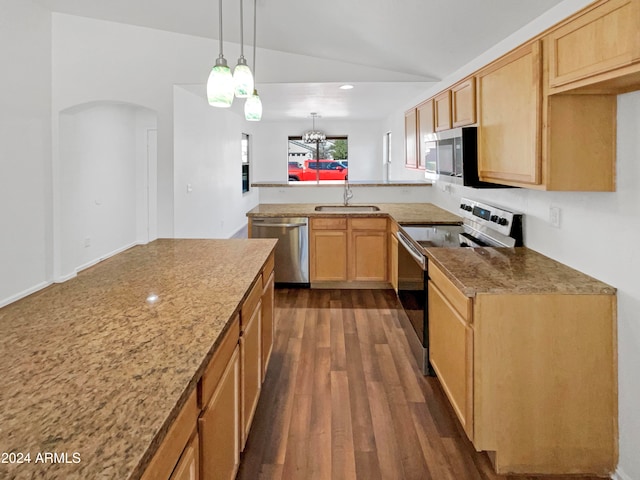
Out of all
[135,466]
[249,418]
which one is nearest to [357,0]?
[249,418]

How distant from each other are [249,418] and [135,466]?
1.34 m

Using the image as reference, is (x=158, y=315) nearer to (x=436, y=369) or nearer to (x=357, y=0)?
(x=436, y=369)

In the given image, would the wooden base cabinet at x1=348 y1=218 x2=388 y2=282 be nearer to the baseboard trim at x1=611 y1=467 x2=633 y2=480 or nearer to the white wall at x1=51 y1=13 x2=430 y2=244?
the white wall at x1=51 y1=13 x2=430 y2=244

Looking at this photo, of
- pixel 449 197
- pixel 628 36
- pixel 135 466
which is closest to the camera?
pixel 135 466

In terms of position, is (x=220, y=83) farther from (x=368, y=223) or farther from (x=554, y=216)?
(x=368, y=223)

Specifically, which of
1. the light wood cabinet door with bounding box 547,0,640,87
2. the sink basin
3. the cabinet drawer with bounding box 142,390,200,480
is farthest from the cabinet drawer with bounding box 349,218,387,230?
the cabinet drawer with bounding box 142,390,200,480

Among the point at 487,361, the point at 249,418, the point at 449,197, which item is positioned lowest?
the point at 249,418

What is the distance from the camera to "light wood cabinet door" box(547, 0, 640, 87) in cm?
139

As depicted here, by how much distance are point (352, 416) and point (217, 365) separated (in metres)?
1.24

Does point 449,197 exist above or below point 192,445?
above

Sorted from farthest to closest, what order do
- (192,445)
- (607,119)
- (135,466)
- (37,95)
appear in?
(37,95), (607,119), (192,445), (135,466)

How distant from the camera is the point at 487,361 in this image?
190 centimetres

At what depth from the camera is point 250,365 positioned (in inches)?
80.7

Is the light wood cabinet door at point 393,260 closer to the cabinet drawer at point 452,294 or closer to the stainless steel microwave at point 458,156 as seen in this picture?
the stainless steel microwave at point 458,156
